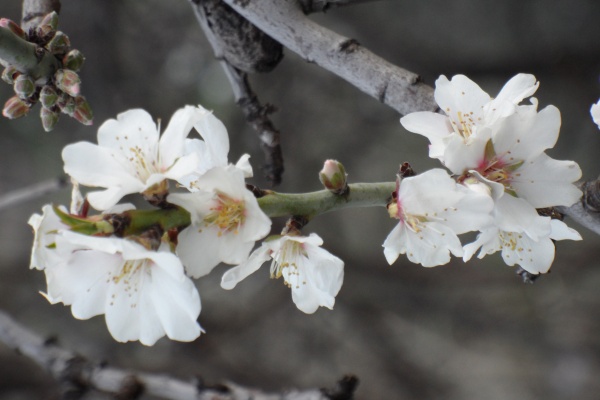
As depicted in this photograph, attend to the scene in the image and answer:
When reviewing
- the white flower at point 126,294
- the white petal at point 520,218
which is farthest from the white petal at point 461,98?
the white flower at point 126,294

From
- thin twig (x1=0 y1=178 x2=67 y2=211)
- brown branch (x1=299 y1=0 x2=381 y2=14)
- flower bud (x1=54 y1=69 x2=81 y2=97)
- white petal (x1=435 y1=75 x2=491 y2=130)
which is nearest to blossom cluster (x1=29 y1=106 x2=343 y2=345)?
flower bud (x1=54 y1=69 x2=81 y2=97)

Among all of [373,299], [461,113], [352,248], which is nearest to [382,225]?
[352,248]

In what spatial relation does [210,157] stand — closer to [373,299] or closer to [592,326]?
[373,299]

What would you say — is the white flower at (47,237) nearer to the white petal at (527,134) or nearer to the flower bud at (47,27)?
the flower bud at (47,27)

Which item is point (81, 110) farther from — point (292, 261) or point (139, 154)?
point (292, 261)

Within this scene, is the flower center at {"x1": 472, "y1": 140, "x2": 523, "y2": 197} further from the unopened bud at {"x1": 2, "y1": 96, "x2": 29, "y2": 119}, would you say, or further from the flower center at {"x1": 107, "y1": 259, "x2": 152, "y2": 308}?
the unopened bud at {"x1": 2, "y1": 96, "x2": 29, "y2": 119}

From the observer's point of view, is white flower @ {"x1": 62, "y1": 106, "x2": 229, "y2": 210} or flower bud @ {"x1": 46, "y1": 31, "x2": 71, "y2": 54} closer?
white flower @ {"x1": 62, "y1": 106, "x2": 229, "y2": 210}
